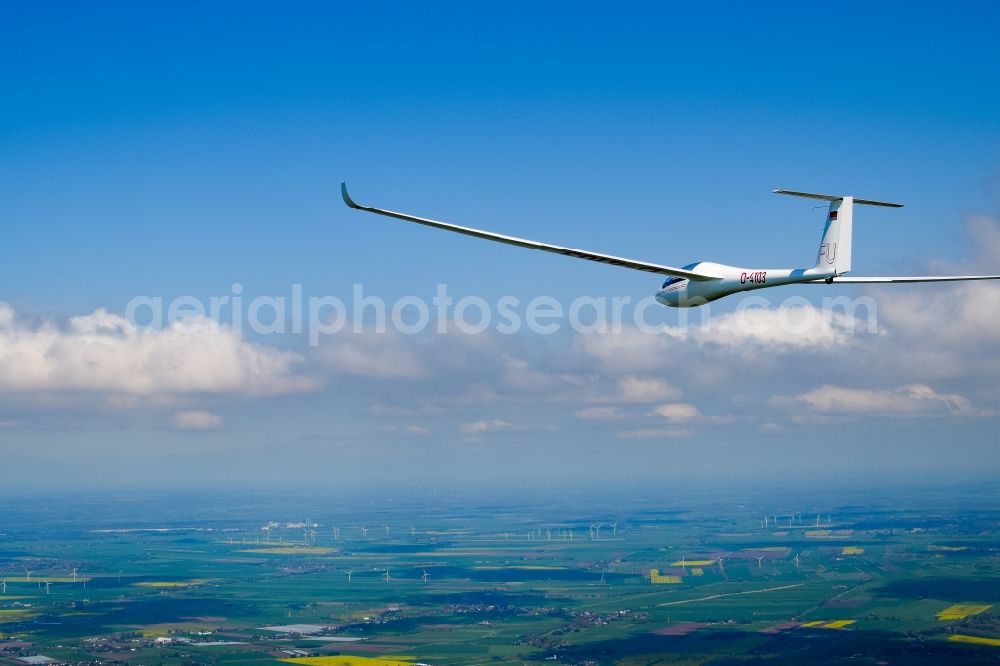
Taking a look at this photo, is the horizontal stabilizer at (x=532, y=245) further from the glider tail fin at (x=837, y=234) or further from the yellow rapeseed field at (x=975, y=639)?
the yellow rapeseed field at (x=975, y=639)

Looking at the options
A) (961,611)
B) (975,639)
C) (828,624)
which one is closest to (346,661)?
(828,624)

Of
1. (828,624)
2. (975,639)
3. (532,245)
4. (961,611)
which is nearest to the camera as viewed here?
(532,245)

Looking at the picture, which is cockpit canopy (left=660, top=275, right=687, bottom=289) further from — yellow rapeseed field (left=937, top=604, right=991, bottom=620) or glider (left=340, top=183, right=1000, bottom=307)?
yellow rapeseed field (left=937, top=604, right=991, bottom=620)

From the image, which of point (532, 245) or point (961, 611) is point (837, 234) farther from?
point (961, 611)

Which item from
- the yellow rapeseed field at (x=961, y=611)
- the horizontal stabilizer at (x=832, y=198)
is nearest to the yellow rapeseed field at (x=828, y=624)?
the yellow rapeseed field at (x=961, y=611)

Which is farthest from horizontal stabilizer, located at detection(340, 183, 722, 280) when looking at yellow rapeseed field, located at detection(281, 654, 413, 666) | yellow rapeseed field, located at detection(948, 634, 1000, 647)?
yellow rapeseed field, located at detection(948, 634, 1000, 647)

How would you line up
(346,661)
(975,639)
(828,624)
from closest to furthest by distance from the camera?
(346,661)
(975,639)
(828,624)

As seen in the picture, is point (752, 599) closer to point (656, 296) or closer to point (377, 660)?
point (377, 660)
